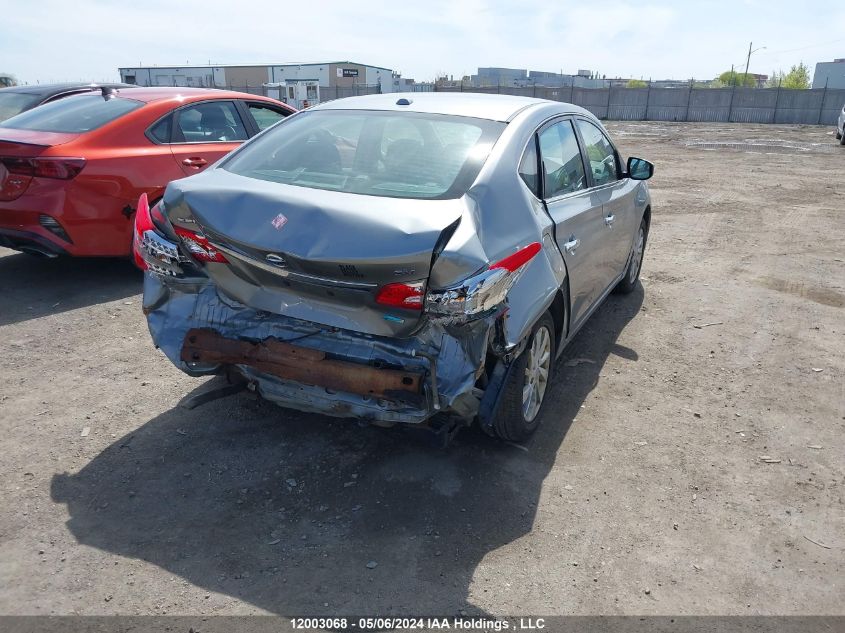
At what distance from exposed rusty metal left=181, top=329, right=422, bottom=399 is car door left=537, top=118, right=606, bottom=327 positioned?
1.31 metres

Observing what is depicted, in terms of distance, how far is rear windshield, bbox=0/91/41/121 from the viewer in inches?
333

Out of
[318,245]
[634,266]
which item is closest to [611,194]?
[634,266]

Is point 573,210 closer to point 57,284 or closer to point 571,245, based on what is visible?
point 571,245

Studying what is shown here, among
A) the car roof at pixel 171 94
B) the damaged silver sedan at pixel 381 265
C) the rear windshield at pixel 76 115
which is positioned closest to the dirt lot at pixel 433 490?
the damaged silver sedan at pixel 381 265

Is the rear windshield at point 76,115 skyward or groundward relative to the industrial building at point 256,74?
groundward

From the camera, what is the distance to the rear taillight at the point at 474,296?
2723mm

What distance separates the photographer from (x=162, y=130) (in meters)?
6.04

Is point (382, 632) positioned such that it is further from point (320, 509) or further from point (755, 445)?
point (755, 445)

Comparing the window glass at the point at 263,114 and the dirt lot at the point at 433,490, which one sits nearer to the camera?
the dirt lot at the point at 433,490

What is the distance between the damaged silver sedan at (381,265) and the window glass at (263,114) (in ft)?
11.0

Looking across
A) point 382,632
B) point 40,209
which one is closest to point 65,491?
point 382,632

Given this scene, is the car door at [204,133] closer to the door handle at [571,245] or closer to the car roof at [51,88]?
the car roof at [51,88]

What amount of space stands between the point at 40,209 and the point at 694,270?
6.18 metres

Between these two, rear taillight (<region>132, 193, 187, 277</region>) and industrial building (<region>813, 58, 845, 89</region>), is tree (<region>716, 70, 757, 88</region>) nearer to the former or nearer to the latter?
industrial building (<region>813, 58, 845, 89</region>)
